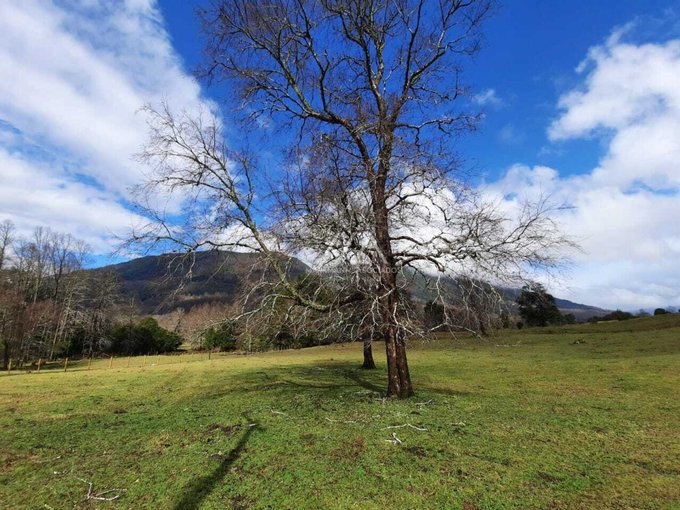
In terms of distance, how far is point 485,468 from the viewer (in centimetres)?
545

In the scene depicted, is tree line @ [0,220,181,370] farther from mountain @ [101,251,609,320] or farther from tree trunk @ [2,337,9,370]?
mountain @ [101,251,609,320]

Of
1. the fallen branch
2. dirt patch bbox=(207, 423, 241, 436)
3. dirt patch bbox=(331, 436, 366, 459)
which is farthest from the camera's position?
dirt patch bbox=(207, 423, 241, 436)

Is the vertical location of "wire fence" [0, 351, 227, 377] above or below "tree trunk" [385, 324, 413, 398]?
below

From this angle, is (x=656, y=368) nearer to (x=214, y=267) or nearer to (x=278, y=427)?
(x=278, y=427)

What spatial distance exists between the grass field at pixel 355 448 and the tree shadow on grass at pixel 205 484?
0.08 ft

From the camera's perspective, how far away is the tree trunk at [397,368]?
9.55 m

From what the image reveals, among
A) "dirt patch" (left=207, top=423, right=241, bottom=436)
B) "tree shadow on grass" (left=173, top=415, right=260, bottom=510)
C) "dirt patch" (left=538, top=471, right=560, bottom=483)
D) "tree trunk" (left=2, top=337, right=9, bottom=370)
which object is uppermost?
"tree trunk" (left=2, top=337, right=9, bottom=370)

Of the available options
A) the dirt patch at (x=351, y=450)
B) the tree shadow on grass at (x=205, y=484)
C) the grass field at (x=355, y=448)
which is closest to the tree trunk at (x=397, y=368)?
the grass field at (x=355, y=448)

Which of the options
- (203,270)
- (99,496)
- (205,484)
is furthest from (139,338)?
(205,484)

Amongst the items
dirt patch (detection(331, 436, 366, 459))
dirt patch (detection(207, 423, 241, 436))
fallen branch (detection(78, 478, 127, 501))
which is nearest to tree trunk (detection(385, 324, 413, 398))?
dirt patch (detection(331, 436, 366, 459))

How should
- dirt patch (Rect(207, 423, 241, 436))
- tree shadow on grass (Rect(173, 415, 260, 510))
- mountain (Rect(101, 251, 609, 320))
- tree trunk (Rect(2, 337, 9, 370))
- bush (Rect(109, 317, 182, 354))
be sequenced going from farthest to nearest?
bush (Rect(109, 317, 182, 354))
tree trunk (Rect(2, 337, 9, 370))
mountain (Rect(101, 251, 609, 320))
dirt patch (Rect(207, 423, 241, 436))
tree shadow on grass (Rect(173, 415, 260, 510))

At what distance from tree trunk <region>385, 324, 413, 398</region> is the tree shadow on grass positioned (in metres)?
4.21

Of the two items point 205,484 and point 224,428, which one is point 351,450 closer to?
point 205,484

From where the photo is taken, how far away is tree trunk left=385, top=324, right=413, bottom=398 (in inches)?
376
